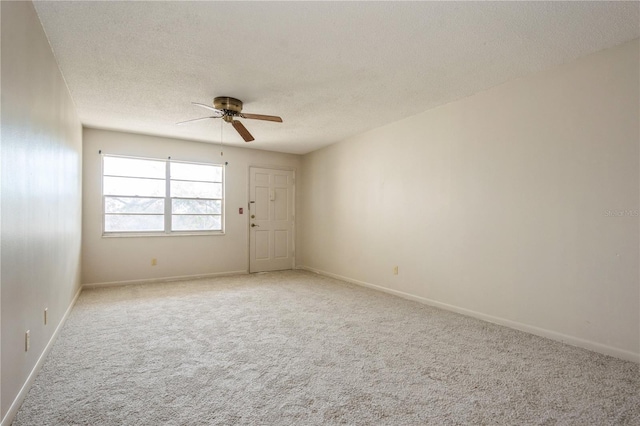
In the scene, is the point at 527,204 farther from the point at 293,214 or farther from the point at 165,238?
the point at 165,238

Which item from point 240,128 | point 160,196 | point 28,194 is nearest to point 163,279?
point 160,196

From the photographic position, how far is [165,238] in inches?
222

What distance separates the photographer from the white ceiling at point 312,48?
7.34ft

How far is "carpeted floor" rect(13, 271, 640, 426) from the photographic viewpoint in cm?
185

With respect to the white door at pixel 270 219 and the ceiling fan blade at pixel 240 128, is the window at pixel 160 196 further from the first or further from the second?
the ceiling fan blade at pixel 240 128

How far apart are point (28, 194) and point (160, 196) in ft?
12.0

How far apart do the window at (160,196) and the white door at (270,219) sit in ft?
2.14

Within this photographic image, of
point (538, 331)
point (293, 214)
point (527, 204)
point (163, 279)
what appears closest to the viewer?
point (538, 331)

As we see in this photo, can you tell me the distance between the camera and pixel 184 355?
2627mm

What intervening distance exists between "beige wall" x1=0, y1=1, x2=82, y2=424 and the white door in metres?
3.43

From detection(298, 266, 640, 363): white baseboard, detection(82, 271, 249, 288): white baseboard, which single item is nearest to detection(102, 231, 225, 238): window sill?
detection(82, 271, 249, 288): white baseboard

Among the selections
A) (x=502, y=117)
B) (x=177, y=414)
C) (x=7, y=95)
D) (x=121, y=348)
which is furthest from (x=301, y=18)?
(x=121, y=348)

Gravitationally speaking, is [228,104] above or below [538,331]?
above

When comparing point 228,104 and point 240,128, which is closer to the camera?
point 228,104
